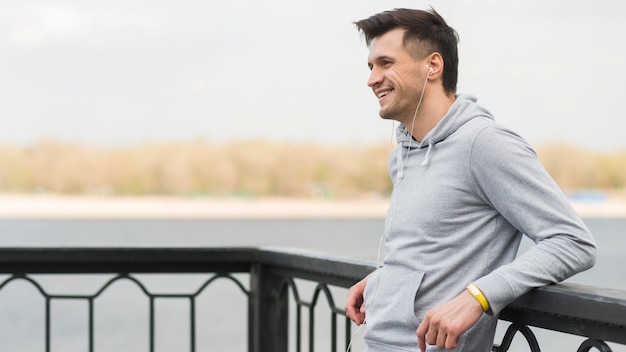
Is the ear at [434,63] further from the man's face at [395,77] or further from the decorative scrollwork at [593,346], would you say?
the decorative scrollwork at [593,346]

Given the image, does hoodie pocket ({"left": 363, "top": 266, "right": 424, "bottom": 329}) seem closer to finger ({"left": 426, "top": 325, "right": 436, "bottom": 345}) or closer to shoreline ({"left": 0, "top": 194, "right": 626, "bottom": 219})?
finger ({"left": 426, "top": 325, "right": 436, "bottom": 345})

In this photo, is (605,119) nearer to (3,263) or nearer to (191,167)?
(191,167)

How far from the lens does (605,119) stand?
62.5 meters

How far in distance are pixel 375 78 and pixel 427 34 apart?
0.41ft

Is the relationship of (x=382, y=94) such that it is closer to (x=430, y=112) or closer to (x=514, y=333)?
(x=430, y=112)

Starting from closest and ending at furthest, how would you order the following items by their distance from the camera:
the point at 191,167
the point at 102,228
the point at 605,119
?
the point at 191,167 < the point at 605,119 < the point at 102,228

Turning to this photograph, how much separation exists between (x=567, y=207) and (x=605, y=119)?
64029 mm

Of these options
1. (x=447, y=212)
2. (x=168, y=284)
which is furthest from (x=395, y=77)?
(x=168, y=284)

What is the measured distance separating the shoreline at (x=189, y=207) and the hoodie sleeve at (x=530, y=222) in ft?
169

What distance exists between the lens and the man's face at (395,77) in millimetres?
1697

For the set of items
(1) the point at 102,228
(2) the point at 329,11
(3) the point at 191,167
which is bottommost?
(1) the point at 102,228

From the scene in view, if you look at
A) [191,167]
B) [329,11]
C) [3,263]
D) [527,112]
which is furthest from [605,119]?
[3,263]

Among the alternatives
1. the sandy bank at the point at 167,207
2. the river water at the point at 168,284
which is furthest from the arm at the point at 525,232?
the sandy bank at the point at 167,207

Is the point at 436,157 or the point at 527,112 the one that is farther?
the point at 527,112
